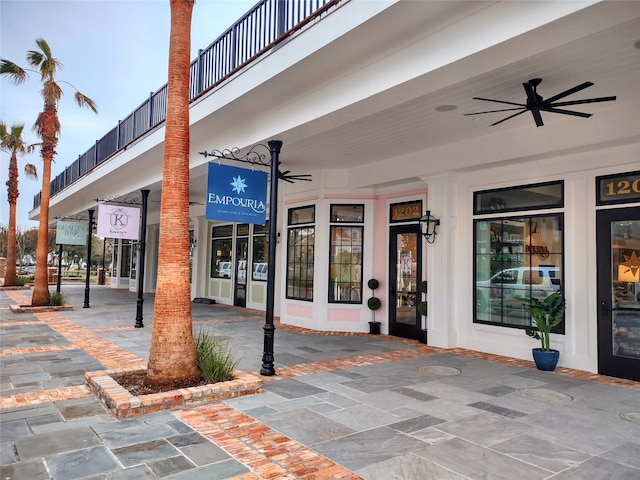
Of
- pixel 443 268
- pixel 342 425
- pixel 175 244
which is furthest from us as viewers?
pixel 443 268

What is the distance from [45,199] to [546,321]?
43.4ft

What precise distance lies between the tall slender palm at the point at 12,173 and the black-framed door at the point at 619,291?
21.6 meters

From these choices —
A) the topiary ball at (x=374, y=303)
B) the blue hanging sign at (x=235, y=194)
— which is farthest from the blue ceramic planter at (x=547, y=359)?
the blue hanging sign at (x=235, y=194)

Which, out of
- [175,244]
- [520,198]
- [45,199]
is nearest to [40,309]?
[45,199]

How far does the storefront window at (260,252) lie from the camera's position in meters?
13.5

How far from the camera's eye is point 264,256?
531 inches

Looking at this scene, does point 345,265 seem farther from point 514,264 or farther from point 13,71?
point 13,71

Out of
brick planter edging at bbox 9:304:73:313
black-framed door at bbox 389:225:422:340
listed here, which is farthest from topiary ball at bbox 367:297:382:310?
brick planter edging at bbox 9:304:73:313

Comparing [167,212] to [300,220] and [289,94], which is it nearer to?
[289,94]

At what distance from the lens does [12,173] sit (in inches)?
834

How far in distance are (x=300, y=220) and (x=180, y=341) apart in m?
5.95

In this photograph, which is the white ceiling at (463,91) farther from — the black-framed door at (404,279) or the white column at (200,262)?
the white column at (200,262)

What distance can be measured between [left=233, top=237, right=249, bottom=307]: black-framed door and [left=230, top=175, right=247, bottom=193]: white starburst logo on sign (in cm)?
833

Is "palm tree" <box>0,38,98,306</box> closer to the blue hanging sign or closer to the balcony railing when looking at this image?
the balcony railing
